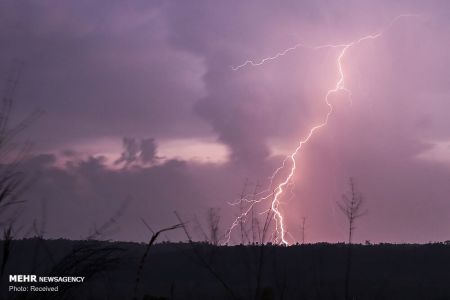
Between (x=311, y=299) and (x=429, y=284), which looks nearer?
(x=311, y=299)

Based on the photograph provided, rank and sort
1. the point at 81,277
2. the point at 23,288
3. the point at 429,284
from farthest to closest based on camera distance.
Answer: the point at 429,284 → the point at 23,288 → the point at 81,277

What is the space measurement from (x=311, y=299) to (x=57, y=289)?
3038 cm

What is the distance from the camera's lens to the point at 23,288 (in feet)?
Result: 14.7

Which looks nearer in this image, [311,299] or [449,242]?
[311,299]

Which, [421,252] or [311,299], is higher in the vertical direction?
[421,252]

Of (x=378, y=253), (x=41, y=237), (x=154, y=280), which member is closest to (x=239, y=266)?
(x=154, y=280)

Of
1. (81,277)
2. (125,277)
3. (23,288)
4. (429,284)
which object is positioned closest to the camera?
(81,277)

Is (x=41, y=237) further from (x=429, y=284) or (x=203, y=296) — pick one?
(x=429, y=284)

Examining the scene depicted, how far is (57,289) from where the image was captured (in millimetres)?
4062

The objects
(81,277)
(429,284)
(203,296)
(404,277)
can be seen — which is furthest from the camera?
(404,277)

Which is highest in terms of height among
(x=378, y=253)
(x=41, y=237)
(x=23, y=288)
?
(x=378, y=253)

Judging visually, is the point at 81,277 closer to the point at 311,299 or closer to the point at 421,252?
the point at 311,299

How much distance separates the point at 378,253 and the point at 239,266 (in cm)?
1142

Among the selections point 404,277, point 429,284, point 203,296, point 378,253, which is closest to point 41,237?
point 203,296
